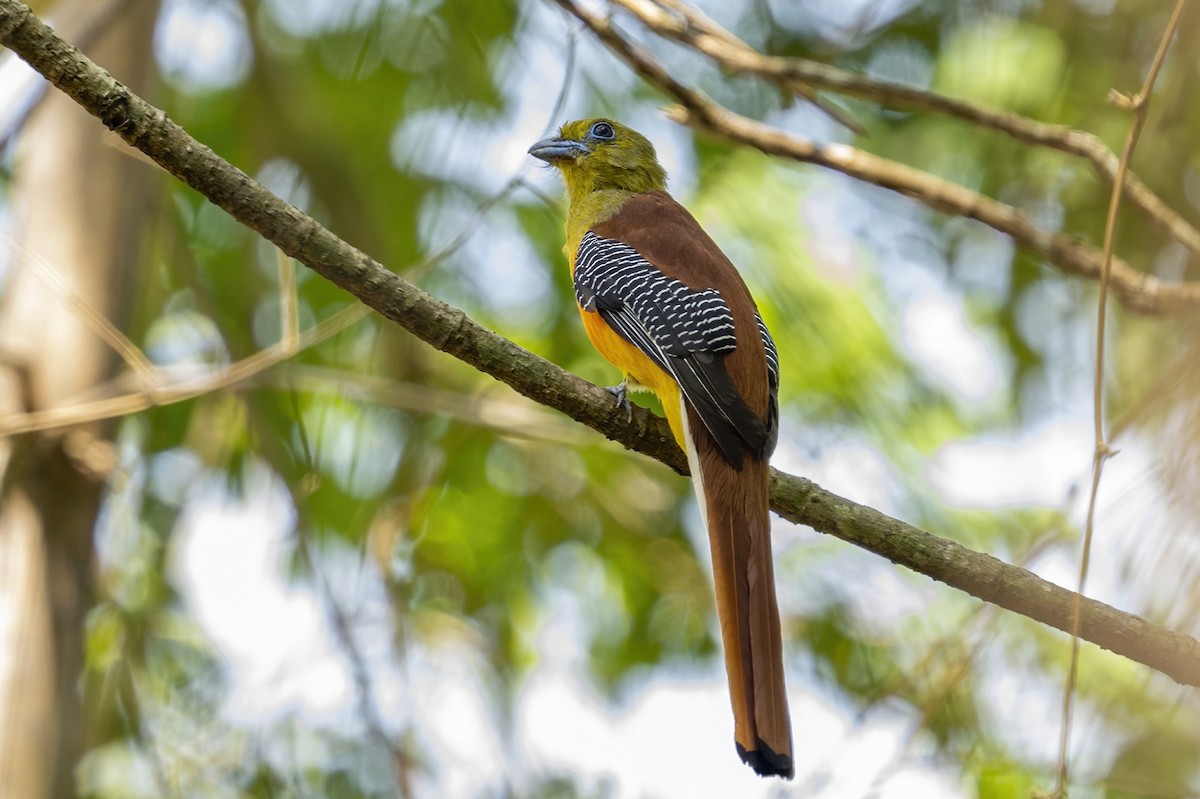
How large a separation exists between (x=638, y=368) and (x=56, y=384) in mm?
1806

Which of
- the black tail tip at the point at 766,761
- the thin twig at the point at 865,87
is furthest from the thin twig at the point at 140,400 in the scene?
the black tail tip at the point at 766,761

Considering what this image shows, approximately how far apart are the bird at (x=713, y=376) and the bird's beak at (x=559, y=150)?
0.27 meters

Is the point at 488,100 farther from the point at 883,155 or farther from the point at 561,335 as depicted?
the point at 883,155

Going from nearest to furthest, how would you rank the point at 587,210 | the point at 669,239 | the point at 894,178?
the point at 669,239
the point at 894,178
the point at 587,210

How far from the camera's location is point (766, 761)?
7.98ft

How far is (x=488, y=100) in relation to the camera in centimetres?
443

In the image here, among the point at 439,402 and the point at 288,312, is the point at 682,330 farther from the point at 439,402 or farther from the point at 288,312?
the point at 439,402

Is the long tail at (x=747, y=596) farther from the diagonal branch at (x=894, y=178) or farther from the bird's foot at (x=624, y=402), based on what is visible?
the diagonal branch at (x=894, y=178)

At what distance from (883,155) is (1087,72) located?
2.84 ft

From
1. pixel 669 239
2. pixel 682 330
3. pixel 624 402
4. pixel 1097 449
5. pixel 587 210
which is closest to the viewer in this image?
pixel 1097 449

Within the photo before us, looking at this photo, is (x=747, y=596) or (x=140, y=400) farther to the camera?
(x=140, y=400)

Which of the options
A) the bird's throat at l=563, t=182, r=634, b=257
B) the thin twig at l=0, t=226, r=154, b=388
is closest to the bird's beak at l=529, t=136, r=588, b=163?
the bird's throat at l=563, t=182, r=634, b=257

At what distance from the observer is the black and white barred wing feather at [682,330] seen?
3.03 meters

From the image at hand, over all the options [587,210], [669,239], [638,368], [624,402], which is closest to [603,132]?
[587,210]
